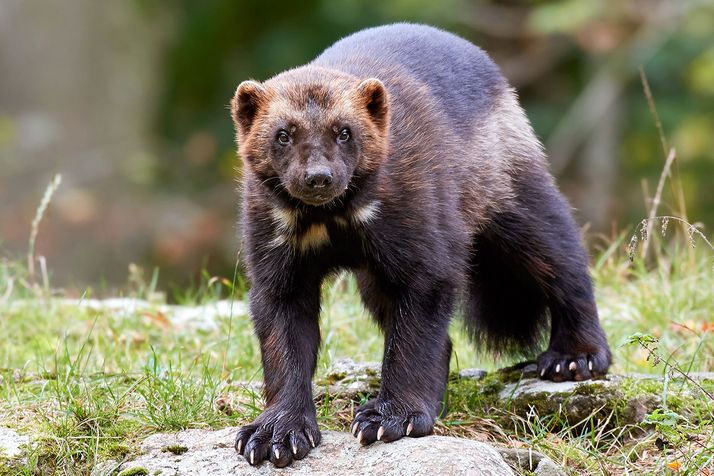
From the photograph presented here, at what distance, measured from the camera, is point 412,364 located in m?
4.67

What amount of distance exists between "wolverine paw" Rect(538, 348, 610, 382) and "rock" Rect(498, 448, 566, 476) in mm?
1050

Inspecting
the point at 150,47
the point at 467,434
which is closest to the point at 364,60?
the point at 467,434

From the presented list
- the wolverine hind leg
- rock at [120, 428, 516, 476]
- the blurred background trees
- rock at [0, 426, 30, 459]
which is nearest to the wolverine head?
rock at [120, 428, 516, 476]

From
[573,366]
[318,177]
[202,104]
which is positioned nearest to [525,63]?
[202,104]

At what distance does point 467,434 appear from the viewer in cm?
493

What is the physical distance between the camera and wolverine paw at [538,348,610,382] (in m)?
5.42

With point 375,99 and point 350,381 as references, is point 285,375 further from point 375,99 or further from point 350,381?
point 375,99

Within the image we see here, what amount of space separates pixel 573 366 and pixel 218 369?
1.72 m

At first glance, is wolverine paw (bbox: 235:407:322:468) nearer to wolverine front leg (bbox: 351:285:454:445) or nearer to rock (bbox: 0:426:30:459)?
wolverine front leg (bbox: 351:285:454:445)

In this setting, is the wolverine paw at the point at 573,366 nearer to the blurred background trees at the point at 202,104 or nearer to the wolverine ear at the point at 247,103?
the wolverine ear at the point at 247,103

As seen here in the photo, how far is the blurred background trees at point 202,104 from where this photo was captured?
46.1 feet

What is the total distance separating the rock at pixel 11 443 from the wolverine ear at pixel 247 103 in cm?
158

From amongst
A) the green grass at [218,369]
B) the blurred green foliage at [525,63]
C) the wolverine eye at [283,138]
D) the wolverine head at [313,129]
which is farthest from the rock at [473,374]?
the blurred green foliage at [525,63]

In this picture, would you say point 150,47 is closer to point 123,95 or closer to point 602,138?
point 123,95
